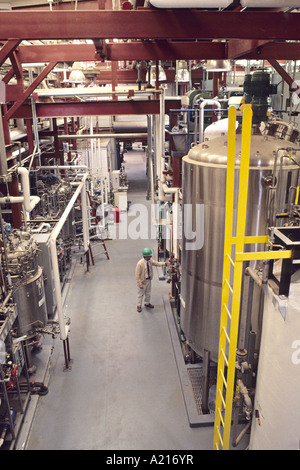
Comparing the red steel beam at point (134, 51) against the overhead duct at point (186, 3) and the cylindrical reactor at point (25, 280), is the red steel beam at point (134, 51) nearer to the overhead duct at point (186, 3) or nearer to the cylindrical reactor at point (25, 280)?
the overhead duct at point (186, 3)

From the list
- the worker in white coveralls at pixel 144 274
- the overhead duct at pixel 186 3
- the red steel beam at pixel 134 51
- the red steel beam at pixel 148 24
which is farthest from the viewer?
the worker in white coveralls at pixel 144 274

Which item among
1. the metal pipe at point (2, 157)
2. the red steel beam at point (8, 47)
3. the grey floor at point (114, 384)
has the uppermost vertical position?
the red steel beam at point (8, 47)

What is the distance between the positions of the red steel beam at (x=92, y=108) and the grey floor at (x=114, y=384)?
3994mm

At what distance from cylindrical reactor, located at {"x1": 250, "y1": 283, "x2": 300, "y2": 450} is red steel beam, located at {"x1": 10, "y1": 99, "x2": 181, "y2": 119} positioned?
220 inches

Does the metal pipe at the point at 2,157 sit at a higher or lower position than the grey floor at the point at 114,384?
higher

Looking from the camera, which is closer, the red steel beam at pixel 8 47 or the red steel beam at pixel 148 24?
the red steel beam at pixel 148 24

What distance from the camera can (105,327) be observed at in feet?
24.6

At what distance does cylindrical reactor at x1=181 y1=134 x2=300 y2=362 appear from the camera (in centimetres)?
401

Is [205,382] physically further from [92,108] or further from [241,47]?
[92,108]

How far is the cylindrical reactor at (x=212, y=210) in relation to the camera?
401 cm

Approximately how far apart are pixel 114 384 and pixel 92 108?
5258mm

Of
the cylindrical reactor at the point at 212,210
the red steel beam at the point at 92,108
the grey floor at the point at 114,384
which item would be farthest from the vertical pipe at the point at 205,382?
the red steel beam at the point at 92,108

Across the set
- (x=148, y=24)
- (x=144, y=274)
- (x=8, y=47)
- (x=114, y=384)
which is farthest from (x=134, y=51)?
(x=114, y=384)

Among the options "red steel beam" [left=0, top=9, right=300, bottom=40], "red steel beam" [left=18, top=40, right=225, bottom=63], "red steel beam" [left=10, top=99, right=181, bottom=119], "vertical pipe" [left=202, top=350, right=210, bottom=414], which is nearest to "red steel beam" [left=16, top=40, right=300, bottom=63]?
"red steel beam" [left=18, top=40, right=225, bottom=63]
